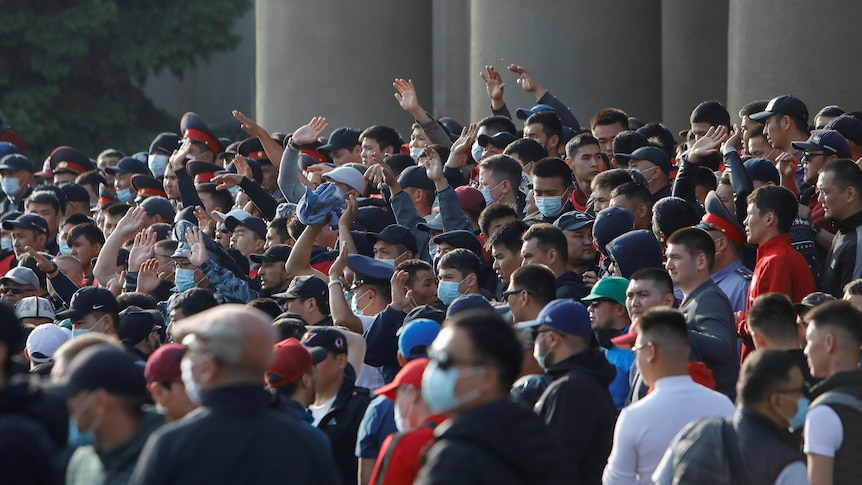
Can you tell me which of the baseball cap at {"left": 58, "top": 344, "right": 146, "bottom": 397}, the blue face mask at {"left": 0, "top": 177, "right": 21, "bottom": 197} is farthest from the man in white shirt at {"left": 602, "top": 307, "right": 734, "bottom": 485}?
the blue face mask at {"left": 0, "top": 177, "right": 21, "bottom": 197}

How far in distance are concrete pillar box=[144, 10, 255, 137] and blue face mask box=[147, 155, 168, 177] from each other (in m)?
15.8

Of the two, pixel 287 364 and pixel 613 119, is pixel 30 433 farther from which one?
pixel 613 119

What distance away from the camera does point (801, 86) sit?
42.4ft

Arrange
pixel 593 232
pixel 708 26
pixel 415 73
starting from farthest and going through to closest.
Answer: pixel 708 26 → pixel 415 73 → pixel 593 232

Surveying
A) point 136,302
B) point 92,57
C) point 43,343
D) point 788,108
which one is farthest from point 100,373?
point 92,57

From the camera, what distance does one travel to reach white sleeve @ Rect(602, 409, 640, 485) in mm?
6359

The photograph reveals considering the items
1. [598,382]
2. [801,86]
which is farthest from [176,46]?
[598,382]

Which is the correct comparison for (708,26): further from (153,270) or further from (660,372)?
(660,372)

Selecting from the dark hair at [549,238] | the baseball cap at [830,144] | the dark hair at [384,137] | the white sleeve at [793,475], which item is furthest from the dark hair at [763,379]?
the dark hair at [384,137]

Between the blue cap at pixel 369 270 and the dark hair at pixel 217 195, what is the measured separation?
3.82 meters

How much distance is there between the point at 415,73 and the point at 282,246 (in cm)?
741

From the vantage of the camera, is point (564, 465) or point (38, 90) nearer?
point (564, 465)

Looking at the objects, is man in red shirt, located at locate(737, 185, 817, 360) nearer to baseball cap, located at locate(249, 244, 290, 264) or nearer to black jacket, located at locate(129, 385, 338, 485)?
baseball cap, located at locate(249, 244, 290, 264)

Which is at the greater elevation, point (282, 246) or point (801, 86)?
point (801, 86)
